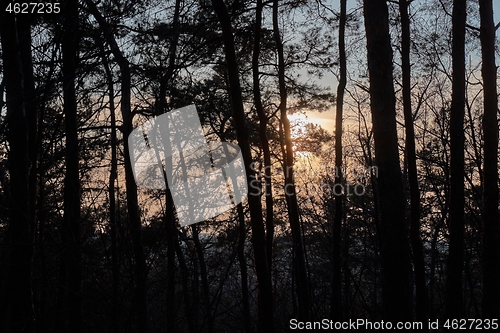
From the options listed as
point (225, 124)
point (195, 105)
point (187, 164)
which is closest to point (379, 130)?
point (195, 105)

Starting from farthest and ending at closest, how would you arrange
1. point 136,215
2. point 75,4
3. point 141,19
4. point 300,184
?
point 300,184
point 136,215
point 141,19
point 75,4

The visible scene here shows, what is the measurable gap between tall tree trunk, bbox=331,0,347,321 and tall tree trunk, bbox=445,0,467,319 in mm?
2300

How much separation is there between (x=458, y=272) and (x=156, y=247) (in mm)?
5655

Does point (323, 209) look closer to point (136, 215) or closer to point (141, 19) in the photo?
point (136, 215)

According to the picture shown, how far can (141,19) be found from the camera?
22.2ft

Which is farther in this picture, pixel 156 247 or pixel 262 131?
pixel 262 131

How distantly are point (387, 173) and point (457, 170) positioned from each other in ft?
10.4

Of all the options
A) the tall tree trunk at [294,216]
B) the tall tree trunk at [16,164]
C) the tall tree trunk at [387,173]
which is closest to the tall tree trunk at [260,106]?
the tall tree trunk at [294,216]

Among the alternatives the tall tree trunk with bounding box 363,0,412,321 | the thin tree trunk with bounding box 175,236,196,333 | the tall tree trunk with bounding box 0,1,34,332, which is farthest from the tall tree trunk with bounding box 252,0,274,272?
the tall tree trunk with bounding box 0,1,34,332

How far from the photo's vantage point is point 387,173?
5.39m

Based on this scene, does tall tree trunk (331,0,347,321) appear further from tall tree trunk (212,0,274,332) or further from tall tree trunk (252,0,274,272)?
tall tree trunk (212,0,274,332)

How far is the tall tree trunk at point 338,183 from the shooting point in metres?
9.65

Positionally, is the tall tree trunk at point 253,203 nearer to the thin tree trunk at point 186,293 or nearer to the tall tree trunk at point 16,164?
the thin tree trunk at point 186,293

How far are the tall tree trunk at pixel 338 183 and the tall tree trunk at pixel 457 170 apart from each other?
230 centimetres
